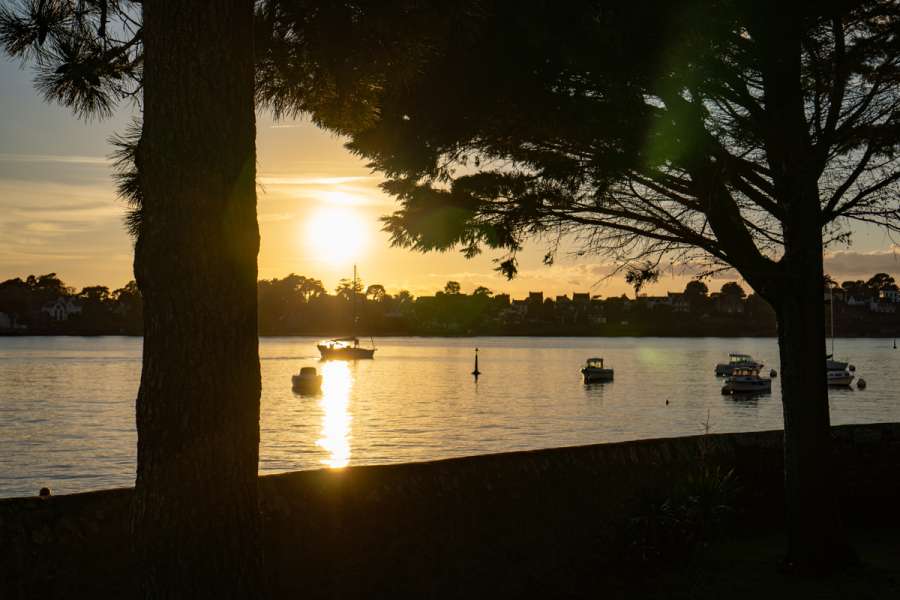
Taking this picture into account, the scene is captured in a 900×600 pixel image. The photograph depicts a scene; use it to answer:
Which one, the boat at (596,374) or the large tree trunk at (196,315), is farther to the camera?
the boat at (596,374)

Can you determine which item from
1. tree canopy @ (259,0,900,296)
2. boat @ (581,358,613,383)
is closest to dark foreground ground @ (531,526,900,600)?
tree canopy @ (259,0,900,296)

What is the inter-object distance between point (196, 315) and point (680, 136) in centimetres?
696

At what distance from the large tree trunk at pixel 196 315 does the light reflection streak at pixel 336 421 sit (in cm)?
1959

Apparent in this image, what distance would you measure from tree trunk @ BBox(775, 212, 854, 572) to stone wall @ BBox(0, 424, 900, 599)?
54.5 inches

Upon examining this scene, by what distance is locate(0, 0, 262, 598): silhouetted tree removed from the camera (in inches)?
210

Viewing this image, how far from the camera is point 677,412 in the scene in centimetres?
8494

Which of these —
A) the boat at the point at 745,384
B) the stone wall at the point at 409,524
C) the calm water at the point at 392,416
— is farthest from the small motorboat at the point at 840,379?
the stone wall at the point at 409,524

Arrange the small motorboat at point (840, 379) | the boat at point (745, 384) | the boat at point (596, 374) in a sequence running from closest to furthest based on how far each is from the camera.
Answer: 1. the boat at point (745, 384)
2. the small motorboat at point (840, 379)
3. the boat at point (596, 374)

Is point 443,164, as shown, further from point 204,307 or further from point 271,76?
point 204,307

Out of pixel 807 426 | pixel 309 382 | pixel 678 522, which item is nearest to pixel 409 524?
pixel 678 522

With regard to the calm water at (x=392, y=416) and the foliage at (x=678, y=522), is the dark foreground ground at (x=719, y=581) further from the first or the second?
the calm water at (x=392, y=416)

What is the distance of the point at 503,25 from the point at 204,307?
19.4 ft

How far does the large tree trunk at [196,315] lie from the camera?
17.5 ft

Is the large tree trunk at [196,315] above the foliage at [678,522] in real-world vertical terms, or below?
above
